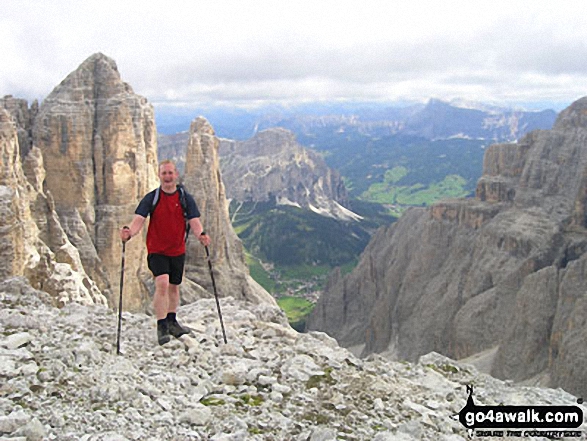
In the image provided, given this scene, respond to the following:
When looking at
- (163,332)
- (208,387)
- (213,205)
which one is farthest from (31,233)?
(213,205)

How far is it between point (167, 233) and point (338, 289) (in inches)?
3541

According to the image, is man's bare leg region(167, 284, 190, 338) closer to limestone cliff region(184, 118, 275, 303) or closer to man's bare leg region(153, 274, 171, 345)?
man's bare leg region(153, 274, 171, 345)

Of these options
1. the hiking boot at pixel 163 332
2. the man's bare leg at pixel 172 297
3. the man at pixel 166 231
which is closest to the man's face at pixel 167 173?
the man at pixel 166 231

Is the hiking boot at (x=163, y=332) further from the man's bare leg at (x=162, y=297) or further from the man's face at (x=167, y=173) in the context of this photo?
the man's face at (x=167, y=173)

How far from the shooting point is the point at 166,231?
11.9 meters

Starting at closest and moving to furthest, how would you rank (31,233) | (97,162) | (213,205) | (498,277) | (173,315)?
1. (173,315)
2. (31,233)
3. (97,162)
4. (213,205)
5. (498,277)

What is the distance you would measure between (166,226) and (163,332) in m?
2.22

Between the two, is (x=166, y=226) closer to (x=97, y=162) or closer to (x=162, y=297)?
(x=162, y=297)

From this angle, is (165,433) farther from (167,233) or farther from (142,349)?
(167,233)

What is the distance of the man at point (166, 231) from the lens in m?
11.8

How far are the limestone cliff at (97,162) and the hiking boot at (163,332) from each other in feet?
96.8

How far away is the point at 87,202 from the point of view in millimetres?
41500

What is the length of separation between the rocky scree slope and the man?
28.6 inches

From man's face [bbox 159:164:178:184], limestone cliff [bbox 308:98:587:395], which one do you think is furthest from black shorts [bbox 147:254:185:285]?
limestone cliff [bbox 308:98:587:395]
